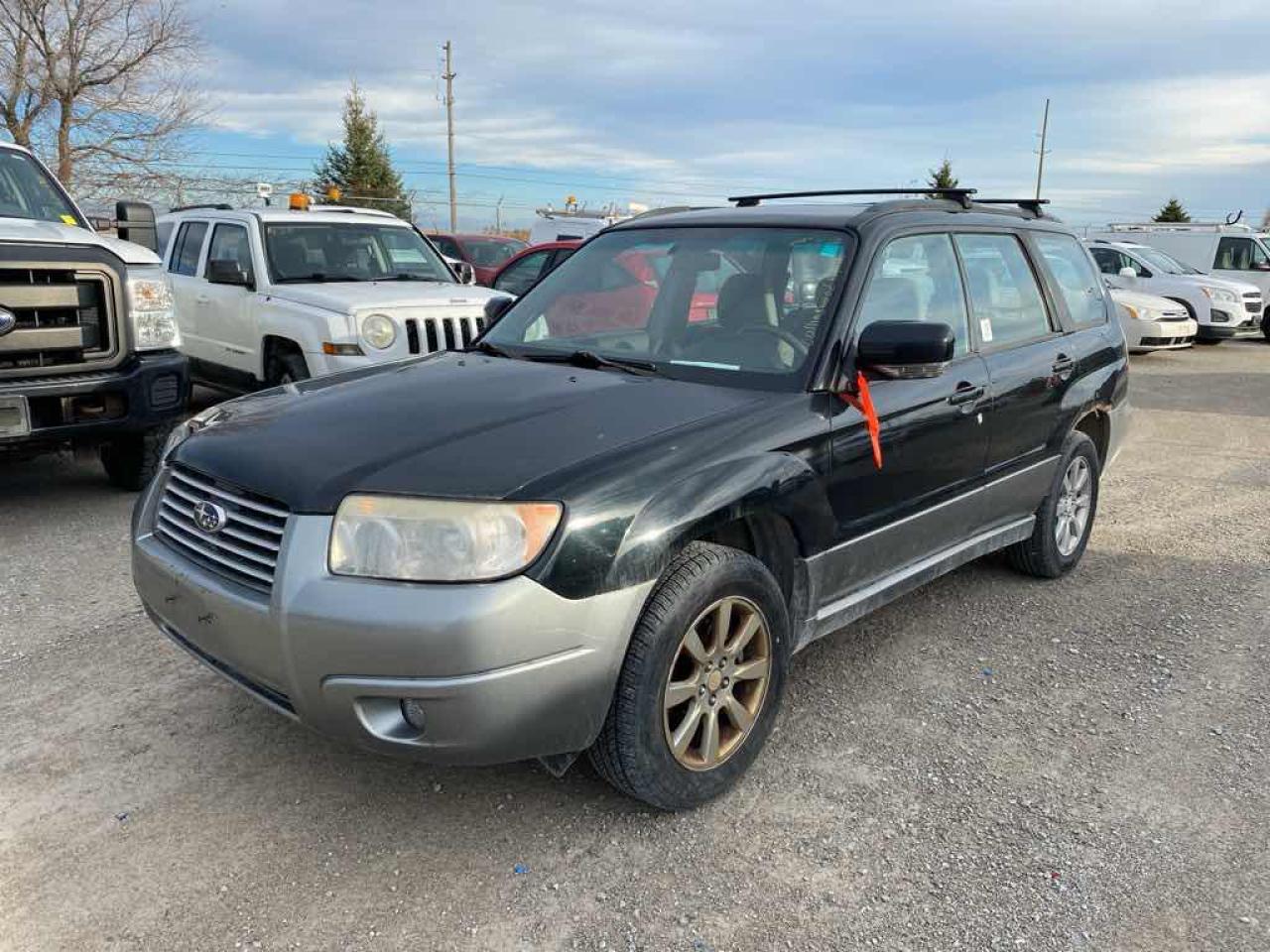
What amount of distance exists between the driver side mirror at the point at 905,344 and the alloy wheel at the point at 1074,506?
191cm

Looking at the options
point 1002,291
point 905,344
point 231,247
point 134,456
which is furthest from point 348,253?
point 905,344

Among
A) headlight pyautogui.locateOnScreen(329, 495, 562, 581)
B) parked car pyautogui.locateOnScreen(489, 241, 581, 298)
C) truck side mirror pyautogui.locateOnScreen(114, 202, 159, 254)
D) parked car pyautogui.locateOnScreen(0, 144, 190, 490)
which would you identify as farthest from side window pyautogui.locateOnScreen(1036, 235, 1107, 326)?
parked car pyautogui.locateOnScreen(489, 241, 581, 298)

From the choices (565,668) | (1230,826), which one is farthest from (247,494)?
(1230,826)

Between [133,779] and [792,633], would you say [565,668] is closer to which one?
[792,633]

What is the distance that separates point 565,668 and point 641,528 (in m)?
0.39

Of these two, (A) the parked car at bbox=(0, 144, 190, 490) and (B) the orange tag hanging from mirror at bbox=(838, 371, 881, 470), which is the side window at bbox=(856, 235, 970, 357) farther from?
(A) the parked car at bbox=(0, 144, 190, 490)

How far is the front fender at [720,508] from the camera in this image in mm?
2518

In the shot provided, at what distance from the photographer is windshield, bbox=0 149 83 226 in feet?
19.4

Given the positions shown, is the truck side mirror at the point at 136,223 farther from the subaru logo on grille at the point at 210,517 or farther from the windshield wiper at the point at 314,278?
the subaru logo on grille at the point at 210,517

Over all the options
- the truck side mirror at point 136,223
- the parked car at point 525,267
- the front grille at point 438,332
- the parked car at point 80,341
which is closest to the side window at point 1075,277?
the front grille at point 438,332

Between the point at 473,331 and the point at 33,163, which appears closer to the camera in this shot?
the point at 33,163

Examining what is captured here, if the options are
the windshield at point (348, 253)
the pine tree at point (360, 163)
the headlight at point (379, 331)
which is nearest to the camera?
A: the headlight at point (379, 331)

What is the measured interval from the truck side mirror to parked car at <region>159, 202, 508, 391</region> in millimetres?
961

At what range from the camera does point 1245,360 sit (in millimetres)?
14984
